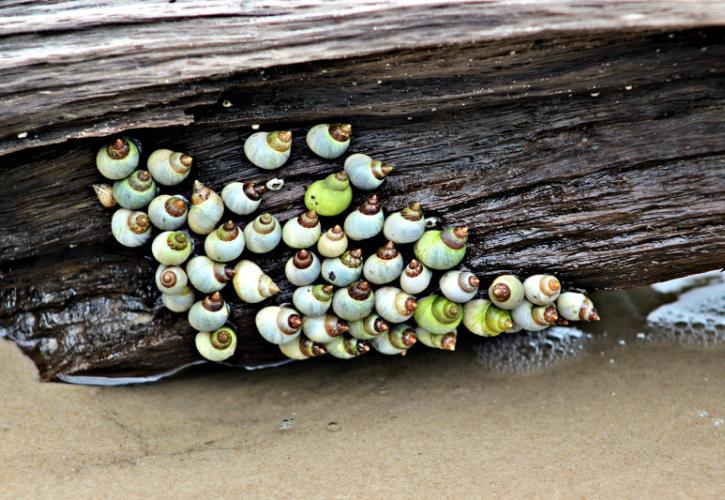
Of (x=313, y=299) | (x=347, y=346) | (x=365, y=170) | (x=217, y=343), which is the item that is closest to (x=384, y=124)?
(x=365, y=170)

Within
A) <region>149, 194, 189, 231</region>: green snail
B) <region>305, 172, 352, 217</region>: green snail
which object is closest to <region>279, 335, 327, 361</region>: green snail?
<region>305, 172, 352, 217</region>: green snail

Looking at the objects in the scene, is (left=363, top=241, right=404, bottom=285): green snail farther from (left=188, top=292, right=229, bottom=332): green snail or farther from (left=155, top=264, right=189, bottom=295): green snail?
(left=155, top=264, right=189, bottom=295): green snail

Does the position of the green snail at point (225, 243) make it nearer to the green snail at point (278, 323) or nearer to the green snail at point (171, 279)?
the green snail at point (171, 279)

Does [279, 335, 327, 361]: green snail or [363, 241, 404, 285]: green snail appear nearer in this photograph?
[363, 241, 404, 285]: green snail

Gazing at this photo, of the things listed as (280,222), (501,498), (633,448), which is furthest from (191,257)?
(633,448)

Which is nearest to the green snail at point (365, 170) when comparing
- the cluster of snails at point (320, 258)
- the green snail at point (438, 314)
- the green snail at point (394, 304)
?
the cluster of snails at point (320, 258)

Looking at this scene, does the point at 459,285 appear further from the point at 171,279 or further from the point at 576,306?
the point at 171,279
